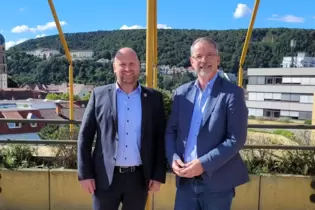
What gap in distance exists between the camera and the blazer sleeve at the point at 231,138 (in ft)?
7.33

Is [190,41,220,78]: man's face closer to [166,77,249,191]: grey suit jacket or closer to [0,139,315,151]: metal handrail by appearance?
[166,77,249,191]: grey suit jacket

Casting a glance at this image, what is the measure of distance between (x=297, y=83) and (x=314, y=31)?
23.5 metres

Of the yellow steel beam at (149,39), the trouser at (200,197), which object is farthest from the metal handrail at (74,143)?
the trouser at (200,197)

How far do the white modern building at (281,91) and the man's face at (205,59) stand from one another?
8026cm

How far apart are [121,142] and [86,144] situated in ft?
→ 0.85

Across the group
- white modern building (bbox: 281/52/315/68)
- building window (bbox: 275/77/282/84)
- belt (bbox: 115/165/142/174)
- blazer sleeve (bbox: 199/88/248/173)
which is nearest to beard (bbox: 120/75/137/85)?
belt (bbox: 115/165/142/174)

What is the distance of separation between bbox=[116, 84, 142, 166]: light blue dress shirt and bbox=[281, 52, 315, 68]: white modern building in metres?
93.2

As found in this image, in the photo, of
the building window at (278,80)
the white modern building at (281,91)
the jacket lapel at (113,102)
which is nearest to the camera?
the jacket lapel at (113,102)

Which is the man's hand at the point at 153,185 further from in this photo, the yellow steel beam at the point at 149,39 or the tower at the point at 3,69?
the tower at the point at 3,69

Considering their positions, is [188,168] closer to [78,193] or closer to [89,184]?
[89,184]

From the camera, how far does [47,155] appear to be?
179 inches

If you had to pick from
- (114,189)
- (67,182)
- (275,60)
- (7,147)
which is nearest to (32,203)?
(67,182)

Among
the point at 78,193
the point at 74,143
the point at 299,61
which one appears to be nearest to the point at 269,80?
the point at 299,61

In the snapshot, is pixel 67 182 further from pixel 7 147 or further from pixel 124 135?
pixel 124 135
